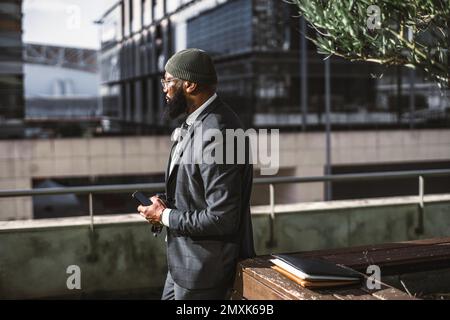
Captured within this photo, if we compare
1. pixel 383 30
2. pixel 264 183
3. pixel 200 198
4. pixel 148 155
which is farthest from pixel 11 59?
pixel 200 198

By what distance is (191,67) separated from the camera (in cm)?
289

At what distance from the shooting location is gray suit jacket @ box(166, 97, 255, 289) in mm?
2750

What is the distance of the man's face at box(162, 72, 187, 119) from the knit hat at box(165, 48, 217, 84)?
0.04 metres

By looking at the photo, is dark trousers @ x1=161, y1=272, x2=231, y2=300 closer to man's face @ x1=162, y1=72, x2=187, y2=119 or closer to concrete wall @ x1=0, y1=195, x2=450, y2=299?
man's face @ x1=162, y1=72, x2=187, y2=119

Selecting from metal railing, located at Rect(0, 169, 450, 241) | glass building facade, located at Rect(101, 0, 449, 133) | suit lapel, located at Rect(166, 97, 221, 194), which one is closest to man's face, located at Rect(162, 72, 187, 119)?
suit lapel, located at Rect(166, 97, 221, 194)

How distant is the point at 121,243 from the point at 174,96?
3.34 meters

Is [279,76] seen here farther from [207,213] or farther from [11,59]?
[207,213]

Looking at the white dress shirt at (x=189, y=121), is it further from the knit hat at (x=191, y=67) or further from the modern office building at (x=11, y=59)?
the modern office building at (x=11, y=59)

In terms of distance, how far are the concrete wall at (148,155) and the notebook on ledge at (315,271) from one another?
24.7 m

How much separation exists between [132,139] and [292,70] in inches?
540

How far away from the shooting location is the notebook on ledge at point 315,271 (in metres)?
2.86

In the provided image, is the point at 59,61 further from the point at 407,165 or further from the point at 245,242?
the point at 245,242

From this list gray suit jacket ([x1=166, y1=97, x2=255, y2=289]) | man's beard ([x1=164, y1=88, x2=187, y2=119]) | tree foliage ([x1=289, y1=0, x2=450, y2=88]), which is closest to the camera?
gray suit jacket ([x1=166, y1=97, x2=255, y2=289])

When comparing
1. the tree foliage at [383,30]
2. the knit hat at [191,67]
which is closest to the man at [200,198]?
the knit hat at [191,67]
